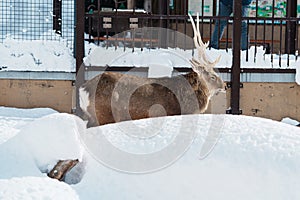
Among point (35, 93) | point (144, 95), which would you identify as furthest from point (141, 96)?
point (35, 93)

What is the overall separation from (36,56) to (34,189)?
19.4 ft

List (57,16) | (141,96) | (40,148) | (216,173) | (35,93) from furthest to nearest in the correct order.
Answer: (57,16) < (35,93) < (141,96) < (40,148) < (216,173)

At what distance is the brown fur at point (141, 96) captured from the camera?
6871mm

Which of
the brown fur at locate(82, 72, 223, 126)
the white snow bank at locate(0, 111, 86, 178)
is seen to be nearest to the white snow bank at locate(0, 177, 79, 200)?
the white snow bank at locate(0, 111, 86, 178)

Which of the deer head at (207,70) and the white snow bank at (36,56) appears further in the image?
the white snow bank at (36,56)

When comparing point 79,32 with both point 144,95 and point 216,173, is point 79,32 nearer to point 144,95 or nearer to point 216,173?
point 144,95

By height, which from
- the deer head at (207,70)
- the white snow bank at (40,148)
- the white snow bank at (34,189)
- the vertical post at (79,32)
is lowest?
the white snow bank at (34,189)

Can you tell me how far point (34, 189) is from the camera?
292cm

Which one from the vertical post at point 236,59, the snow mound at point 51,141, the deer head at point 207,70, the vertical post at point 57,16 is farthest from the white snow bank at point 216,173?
the vertical post at point 57,16

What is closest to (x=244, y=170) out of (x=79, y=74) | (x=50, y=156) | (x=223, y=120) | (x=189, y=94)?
(x=223, y=120)

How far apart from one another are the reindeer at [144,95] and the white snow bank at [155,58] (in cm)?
79

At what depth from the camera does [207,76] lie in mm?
7727

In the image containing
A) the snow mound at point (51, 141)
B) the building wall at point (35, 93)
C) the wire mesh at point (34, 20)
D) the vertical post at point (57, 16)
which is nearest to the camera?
the snow mound at point (51, 141)

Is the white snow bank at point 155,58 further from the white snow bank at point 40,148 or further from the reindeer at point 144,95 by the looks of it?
the white snow bank at point 40,148
